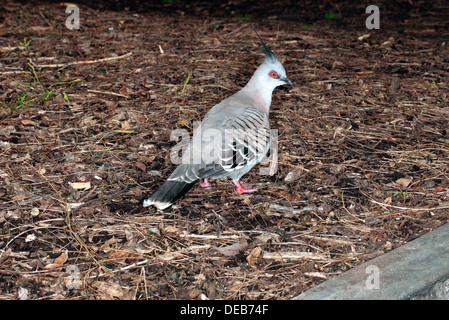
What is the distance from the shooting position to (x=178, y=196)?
11.7ft

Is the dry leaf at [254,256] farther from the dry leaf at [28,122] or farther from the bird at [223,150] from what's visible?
the dry leaf at [28,122]

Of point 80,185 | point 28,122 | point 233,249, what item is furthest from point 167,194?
point 28,122

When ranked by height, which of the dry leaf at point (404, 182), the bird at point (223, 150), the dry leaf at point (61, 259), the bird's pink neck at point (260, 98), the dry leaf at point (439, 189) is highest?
the bird's pink neck at point (260, 98)

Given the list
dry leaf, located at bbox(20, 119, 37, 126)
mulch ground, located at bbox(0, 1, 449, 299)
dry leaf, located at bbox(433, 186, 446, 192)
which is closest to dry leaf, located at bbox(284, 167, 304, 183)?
mulch ground, located at bbox(0, 1, 449, 299)

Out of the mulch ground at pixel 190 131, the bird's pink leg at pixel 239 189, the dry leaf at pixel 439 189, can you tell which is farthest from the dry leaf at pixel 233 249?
the dry leaf at pixel 439 189

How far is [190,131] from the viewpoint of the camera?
4574 mm

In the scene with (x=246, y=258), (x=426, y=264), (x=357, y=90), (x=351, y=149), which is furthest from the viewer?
(x=357, y=90)

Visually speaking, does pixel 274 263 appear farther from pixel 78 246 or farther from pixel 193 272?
pixel 78 246

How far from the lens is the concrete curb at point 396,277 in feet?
8.97

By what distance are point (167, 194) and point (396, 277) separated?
5.15 feet

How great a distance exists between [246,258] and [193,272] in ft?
1.14

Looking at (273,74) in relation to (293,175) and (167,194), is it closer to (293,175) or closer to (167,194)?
(293,175)

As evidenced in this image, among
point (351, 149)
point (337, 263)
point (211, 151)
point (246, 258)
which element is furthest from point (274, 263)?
point (351, 149)

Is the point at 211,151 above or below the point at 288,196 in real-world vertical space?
above
